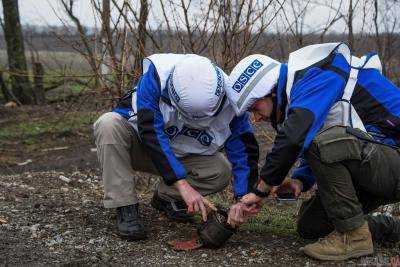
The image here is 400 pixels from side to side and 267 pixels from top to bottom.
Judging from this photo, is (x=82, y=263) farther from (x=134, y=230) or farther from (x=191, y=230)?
(x=191, y=230)

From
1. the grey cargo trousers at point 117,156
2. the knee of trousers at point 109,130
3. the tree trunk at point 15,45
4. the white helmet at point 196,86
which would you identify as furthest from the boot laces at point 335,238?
the tree trunk at point 15,45

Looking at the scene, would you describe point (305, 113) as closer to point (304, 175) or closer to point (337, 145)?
point (337, 145)

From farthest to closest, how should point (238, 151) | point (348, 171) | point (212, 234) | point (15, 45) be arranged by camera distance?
point (15, 45)
point (238, 151)
point (212, 234)
point (348, 171)

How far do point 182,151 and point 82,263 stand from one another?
107cm

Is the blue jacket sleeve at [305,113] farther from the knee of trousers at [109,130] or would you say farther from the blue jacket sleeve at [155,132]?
the knee of trousers at [109,130]

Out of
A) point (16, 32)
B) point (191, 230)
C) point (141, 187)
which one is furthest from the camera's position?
point (16, 32)

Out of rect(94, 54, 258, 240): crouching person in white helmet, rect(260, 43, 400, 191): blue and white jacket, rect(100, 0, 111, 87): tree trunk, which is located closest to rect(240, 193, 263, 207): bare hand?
rect(260, 43, 400, 191): blue and white jacket

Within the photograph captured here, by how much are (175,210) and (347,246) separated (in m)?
1.33

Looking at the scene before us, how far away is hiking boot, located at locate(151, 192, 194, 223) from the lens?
13.8 feet


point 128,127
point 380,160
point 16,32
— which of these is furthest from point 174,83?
point 16,32

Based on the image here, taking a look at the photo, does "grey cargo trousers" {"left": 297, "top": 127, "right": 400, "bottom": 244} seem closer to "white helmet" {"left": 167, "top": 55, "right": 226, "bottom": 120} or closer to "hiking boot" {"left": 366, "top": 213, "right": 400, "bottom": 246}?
"hiking boot" {"left": 366, "top": 213, "right": 400, "bottom": 246}

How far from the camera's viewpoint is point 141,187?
19.7ft

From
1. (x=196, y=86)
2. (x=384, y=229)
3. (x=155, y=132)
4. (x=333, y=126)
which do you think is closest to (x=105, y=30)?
(x=155, y=132)

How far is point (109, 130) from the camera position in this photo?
3826 millimetres
